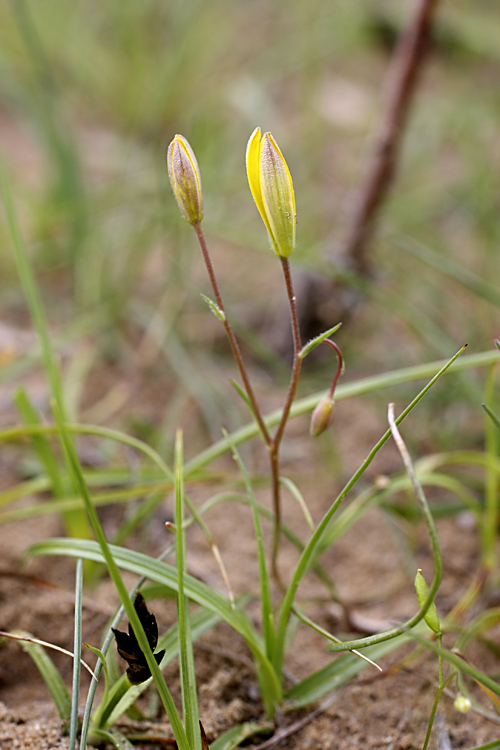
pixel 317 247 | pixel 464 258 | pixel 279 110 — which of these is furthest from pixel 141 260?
pixel 279 110

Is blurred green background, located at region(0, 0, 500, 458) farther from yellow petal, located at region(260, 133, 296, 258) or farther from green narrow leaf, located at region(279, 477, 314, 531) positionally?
yellow petal, located at region(260, 133, 296, 258)

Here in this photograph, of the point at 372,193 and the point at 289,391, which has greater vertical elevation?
the point at 372,193

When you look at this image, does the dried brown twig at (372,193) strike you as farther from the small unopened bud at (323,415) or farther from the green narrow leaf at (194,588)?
the green narrow leaf at (194,588)

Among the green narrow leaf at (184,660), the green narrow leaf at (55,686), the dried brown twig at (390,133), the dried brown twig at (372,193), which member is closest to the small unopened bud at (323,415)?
the green narrow leaf at (184,660)

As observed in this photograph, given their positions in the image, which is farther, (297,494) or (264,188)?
(297,494)

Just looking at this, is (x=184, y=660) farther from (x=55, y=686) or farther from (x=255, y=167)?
(x=255, y=167)

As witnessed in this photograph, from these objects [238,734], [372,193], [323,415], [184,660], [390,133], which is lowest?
[238,734]

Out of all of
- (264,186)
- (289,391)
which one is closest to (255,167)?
(264,186)
